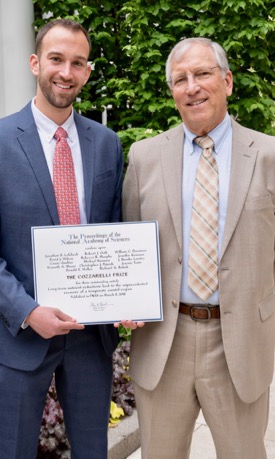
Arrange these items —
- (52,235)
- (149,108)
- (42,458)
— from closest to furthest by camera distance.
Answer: (52,235) → (42,458) → (149,108)

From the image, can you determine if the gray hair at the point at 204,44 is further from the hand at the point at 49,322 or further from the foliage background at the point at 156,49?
the foliage background at the point at 156,49

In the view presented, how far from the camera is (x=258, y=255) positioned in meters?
2.37

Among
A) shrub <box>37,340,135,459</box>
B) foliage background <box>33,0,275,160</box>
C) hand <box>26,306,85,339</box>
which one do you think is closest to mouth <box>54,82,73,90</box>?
hand <box>26,306,85,339</box>

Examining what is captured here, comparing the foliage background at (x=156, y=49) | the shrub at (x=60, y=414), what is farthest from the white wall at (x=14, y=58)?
the shrub at (x=60, y=414)

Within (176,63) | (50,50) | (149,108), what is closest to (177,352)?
(176,63)

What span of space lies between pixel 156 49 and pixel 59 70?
10.8 feet

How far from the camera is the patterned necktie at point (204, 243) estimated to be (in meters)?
2.34

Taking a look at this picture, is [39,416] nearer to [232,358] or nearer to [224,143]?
[232,358]

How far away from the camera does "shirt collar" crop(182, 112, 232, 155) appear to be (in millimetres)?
2438

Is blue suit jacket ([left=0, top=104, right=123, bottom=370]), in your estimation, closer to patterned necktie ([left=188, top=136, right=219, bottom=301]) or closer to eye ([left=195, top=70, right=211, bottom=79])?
patterned necktie ([left=188, top=136, right=219, bottom=301])

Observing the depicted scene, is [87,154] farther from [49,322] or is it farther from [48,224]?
[49,322]

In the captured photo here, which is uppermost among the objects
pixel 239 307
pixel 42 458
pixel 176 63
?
pixel 176 63

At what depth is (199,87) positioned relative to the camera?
2357 mm

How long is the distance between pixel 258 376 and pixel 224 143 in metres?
0.96
